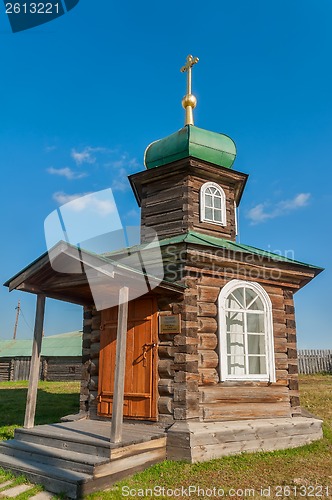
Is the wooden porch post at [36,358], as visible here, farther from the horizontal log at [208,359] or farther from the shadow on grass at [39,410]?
the horizontal log at [208,359]

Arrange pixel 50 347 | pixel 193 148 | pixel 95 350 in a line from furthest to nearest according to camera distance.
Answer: pixel 50 347 < pixel 193 148 < pixel 95 350

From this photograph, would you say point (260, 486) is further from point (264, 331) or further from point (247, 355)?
point (264, 331)

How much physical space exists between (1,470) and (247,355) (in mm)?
4844

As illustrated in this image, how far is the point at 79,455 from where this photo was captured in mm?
5734

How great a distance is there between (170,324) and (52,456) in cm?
295

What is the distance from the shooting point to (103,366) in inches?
Answer: 316

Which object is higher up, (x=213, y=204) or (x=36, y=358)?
(x=213, y=204)

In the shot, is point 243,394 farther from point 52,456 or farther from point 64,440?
point 52,456

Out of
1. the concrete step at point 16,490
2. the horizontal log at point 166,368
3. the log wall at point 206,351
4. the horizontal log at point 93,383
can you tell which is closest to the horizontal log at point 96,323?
the log wall at point 206,351

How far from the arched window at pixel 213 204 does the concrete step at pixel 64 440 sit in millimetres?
5813

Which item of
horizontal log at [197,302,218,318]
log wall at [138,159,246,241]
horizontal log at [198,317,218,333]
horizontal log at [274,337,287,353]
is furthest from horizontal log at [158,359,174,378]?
log wall at [138,159,246,241]

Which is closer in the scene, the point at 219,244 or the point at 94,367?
the point at 94,367

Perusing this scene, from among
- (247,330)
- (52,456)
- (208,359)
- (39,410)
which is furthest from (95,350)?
(39,410)

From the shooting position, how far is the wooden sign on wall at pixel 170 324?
7440mm
